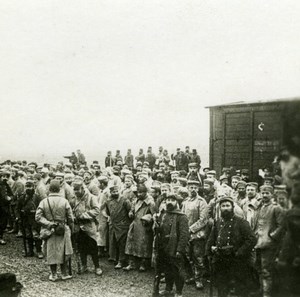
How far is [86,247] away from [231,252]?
3496 mm

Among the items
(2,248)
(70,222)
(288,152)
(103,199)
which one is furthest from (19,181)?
(288,152)

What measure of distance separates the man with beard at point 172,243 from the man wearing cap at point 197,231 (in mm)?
853

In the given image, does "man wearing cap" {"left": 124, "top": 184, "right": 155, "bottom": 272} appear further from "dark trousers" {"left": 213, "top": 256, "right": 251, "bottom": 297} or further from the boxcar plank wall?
the boxcar plank wall

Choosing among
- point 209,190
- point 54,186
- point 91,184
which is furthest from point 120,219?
point 91,184

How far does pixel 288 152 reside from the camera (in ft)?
10.3

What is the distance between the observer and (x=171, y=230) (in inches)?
280

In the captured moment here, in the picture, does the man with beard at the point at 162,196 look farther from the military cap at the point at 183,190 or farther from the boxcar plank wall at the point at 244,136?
the boxcar plank wall at the point at 244,136

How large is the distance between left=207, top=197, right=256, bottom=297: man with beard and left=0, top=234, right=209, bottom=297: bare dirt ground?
1071 millimetres

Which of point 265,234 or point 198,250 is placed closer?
point 265,234

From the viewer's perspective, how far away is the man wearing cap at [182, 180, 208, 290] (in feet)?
26.1

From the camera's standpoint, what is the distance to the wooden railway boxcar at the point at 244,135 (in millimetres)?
15109

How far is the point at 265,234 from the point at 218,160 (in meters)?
10.4

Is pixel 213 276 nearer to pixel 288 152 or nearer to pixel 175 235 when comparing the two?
pixel 175 235

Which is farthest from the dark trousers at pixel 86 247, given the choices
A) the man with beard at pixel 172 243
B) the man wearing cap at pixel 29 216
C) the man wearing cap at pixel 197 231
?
the man with beard at pixel 172 243
